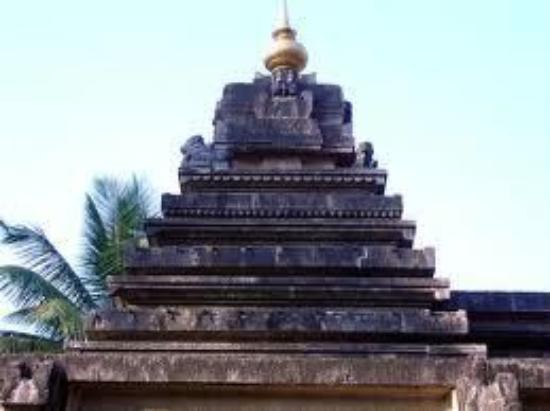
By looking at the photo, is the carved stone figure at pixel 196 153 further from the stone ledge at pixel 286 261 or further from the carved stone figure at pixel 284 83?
the stone ledge at pixel 286 261

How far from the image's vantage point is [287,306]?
1102 cm

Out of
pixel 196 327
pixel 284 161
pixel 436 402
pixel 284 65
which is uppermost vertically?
pixel 284 65

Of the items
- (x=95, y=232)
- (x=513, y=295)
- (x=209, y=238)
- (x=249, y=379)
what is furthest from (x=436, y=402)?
(x=95, y=232)

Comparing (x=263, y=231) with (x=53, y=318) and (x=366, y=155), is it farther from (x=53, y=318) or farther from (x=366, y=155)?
(x=53, y=318)

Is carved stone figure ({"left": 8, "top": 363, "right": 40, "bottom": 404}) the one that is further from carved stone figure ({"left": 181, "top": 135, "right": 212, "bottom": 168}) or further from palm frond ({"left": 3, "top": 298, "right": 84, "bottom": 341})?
palm frond ({"left": 3, "top": 298, "right": 84, "bottom": 341})

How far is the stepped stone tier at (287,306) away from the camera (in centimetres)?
759

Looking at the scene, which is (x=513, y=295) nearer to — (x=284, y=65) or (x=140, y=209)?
(x=284, y=65)

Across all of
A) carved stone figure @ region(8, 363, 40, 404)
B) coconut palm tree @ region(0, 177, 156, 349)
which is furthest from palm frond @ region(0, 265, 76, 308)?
carved stone figure @ region(8, 363, 40, 404)

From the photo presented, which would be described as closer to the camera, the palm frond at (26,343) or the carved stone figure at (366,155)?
the carved stone figure at (366,155)

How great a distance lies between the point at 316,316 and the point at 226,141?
399cm

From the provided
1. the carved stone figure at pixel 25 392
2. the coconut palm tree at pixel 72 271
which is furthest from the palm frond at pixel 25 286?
the carved stone figure at pixel 25 392

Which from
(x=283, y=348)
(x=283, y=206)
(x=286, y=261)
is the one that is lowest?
(x=283, y=348)

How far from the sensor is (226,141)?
44.6 feet

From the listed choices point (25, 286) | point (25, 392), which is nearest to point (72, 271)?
point (25, 286)
